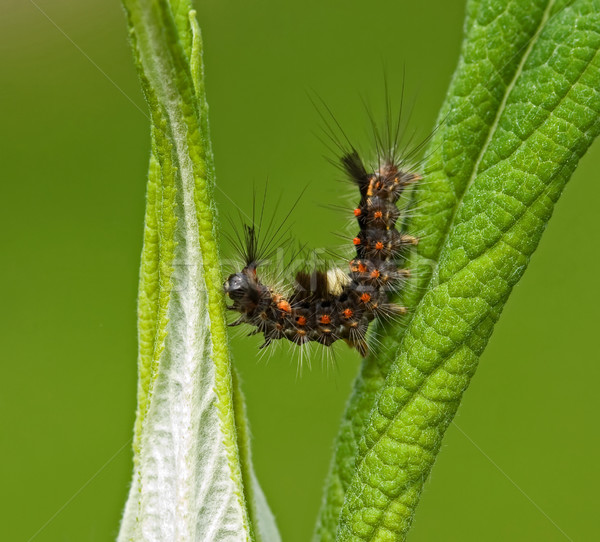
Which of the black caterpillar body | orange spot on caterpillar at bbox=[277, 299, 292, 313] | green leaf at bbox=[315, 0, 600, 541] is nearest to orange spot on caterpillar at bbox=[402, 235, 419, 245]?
the black caterpillar body

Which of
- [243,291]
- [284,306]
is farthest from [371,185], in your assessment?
[243,291]

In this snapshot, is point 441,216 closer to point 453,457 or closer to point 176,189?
point 176,189

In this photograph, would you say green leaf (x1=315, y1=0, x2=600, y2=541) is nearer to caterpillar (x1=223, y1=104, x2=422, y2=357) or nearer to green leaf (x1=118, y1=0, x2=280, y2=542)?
green leaf (x1=118, y1=0, x2=280, y2=542)

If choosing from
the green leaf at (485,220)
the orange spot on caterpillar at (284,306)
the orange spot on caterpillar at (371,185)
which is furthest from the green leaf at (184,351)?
the orange spot on caterpillar at (371,185)

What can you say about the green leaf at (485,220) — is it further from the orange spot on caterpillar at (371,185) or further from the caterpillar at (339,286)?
the orange spot on caterpillar at (371,185)

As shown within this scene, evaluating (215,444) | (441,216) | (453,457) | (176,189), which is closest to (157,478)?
(215,444)

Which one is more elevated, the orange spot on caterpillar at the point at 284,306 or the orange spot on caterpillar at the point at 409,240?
the orange spot on caterpillar at the point at 409,240
